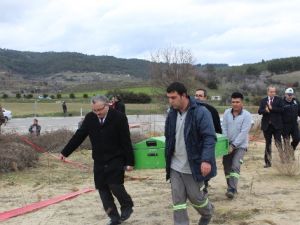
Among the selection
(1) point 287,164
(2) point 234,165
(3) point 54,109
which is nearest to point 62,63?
(3) point 54,109

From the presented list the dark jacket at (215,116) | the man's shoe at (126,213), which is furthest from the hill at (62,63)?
the man's shoe at (126,213)

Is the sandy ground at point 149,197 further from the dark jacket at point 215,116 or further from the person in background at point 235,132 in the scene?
the dark jacket at point 215,116

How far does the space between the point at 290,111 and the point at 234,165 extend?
397 cm

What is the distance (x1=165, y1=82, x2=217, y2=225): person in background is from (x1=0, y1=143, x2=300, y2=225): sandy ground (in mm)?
1147

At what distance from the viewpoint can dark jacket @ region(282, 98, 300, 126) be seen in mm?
11469

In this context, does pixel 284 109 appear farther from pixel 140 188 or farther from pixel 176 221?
pixel 176 221

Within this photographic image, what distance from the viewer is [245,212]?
7121 mm

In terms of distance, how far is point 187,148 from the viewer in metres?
5.47

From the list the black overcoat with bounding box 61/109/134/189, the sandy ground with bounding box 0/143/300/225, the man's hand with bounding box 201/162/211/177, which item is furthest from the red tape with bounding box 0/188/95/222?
the man's hand with bounding box 201/162/211/177

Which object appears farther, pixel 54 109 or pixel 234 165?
pixel 54 109

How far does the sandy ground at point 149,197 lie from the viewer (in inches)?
275

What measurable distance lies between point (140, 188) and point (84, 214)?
201cm

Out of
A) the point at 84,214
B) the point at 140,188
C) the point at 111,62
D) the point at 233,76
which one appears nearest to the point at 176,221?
the point at 84,214

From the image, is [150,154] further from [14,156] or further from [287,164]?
[14,156]
